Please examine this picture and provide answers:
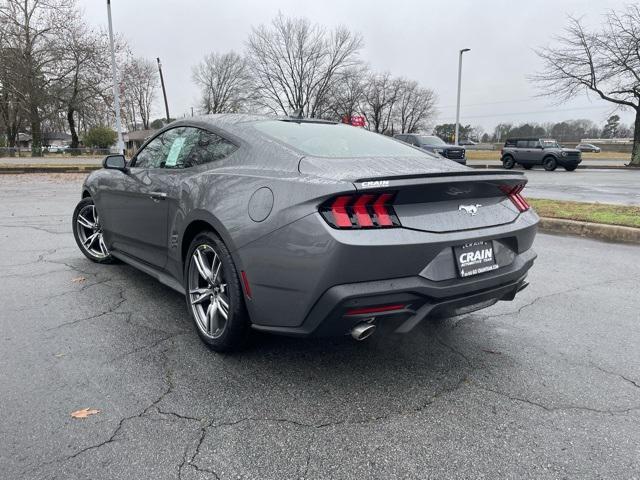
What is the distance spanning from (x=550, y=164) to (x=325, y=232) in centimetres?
2521

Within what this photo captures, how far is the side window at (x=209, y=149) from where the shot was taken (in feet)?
10.3

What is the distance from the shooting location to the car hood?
2400mm

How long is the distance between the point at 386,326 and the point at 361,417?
0.46 m

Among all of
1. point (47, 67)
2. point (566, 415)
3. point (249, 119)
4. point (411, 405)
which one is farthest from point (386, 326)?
point (47, 67)

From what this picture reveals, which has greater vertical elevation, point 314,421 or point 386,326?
point 386,326

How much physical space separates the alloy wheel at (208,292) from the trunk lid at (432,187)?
2.93ft

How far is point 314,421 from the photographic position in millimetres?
2277

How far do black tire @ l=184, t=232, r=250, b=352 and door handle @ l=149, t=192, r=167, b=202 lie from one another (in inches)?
22.7

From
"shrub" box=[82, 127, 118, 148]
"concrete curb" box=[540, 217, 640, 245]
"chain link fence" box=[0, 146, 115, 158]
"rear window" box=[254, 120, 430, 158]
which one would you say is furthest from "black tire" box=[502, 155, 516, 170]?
"shrub" box=[82, 127, 118, 148]

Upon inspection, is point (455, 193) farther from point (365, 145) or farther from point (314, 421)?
point (314, 421)

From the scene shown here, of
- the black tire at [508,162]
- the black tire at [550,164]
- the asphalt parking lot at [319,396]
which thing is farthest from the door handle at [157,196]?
the black tire at [508,162]

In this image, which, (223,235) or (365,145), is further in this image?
(365,145)

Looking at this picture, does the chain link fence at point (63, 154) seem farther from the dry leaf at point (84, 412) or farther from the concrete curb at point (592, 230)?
the dry leaf at point (84, 412)

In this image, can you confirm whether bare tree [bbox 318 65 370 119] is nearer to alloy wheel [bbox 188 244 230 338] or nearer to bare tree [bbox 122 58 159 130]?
bare tree [bbox 122 58 159 130]
